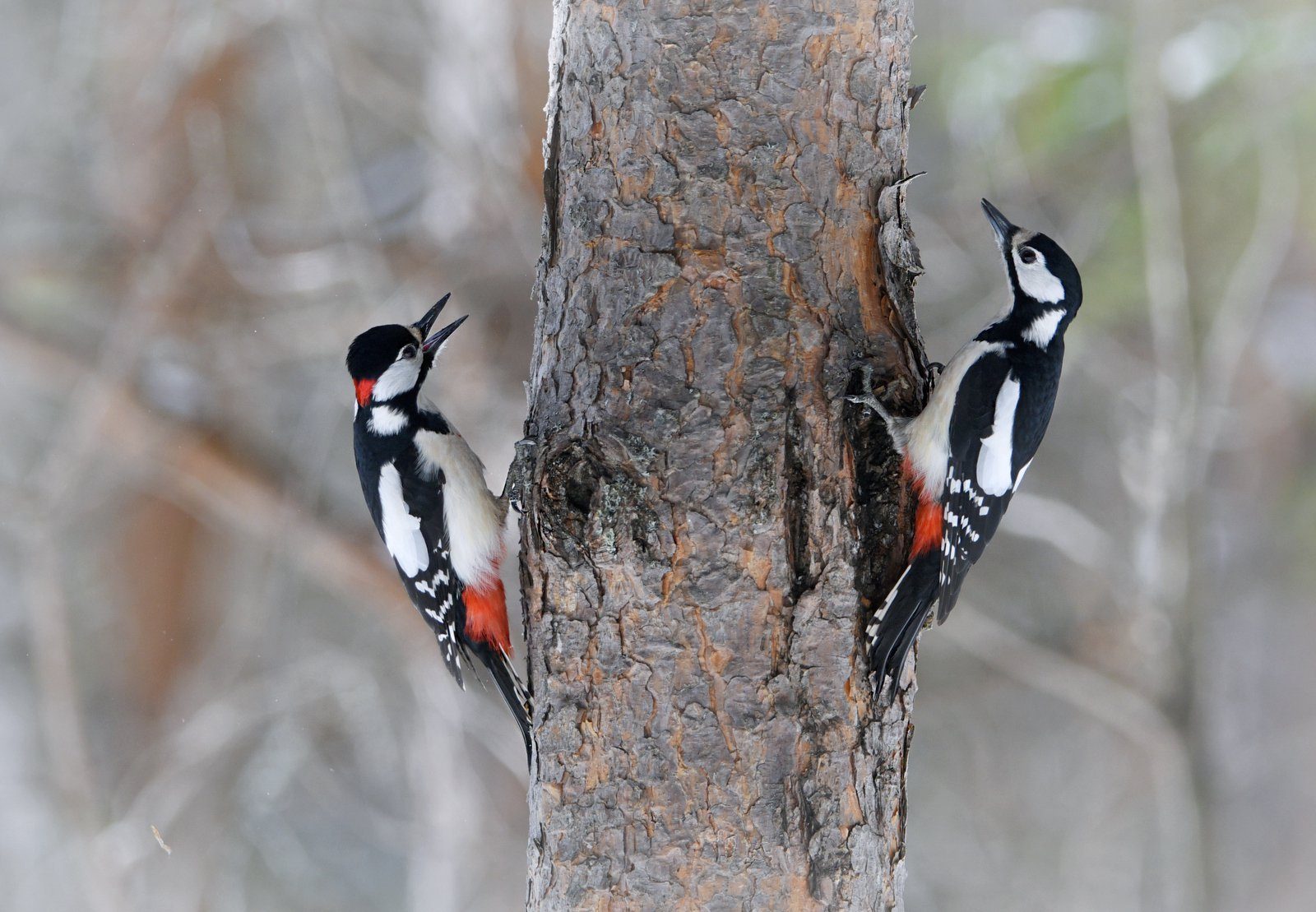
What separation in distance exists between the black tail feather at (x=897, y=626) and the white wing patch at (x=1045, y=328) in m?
0.83

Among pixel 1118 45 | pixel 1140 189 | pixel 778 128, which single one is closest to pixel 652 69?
pixel 778 128

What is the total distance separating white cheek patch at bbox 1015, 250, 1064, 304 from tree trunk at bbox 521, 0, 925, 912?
27.2 inches

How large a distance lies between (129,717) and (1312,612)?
5321mm

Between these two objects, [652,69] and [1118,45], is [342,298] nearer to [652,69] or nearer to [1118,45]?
[652,69]

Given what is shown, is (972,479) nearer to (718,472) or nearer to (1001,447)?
(1001,447)

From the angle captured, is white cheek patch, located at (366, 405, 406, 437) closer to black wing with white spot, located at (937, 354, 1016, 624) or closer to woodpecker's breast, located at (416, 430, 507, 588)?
woodpecker's breast, located at (416, 430, 507, 588)

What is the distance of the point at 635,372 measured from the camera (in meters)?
1.54

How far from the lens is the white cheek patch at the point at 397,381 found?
242 centimetres

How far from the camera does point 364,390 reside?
8.11ft

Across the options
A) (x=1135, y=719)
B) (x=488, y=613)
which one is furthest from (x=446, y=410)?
(x=1135, y=719)

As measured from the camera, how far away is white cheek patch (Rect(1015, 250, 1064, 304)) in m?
2.21

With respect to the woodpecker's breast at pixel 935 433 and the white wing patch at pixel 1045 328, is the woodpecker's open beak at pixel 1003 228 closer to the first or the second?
the white wing patch at pixel 1045 328

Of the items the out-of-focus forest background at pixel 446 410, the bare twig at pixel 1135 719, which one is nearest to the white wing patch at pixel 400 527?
the out-of-focus forest background at pixel 446 410

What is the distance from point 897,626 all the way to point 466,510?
1083 millimetres
